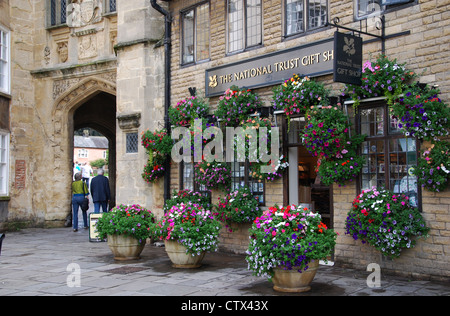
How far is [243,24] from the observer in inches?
451

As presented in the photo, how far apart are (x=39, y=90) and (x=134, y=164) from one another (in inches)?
233

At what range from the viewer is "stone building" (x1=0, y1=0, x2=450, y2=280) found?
332 inches

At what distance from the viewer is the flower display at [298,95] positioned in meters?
9.50

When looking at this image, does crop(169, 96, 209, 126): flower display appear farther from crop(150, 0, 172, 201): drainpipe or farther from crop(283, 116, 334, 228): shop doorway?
crop(283, 116, 334, 228): shop doorway

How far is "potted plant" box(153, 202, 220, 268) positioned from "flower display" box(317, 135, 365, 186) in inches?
88.4

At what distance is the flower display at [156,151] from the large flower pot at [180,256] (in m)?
3.74

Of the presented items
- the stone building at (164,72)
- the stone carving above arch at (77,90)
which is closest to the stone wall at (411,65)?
the stone building at (164,72)

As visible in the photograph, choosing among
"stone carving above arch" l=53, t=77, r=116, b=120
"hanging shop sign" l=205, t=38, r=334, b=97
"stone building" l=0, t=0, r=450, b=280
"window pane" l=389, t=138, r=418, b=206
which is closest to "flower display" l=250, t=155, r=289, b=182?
"stone building" l=0, t=0, r=450, b=280

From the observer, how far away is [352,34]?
8.98 meters

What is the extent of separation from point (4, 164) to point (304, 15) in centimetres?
1099

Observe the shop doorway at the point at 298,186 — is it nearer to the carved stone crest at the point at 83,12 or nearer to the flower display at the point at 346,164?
the flower display at the point at 346,164

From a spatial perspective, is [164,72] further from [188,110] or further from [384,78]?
[384,78]

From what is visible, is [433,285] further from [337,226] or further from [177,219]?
[177,219]

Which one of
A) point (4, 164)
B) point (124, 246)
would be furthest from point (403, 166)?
point (4, 164)
